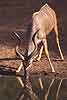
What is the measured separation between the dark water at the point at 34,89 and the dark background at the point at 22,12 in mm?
5146

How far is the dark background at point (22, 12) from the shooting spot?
19.2 metres

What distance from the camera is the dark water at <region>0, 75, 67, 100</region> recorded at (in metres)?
11.5

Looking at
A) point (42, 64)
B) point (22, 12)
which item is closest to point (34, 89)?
point (42, 64)

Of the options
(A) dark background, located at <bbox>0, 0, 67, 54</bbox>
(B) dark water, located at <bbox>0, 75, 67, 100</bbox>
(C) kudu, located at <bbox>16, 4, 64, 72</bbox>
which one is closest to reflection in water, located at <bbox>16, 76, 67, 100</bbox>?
(B) dark water, located at <bbox>0, 75, 67, 100</bbox>

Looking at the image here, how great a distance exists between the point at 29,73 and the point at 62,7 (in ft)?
27.4

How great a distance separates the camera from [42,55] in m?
15.2

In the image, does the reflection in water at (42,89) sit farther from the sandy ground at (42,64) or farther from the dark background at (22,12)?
the dark background at (22,12)

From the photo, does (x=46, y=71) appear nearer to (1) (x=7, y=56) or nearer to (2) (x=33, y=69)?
(2) (x=33, y=69)

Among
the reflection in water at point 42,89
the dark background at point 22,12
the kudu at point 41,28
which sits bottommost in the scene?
the reflection in water at point 42,89

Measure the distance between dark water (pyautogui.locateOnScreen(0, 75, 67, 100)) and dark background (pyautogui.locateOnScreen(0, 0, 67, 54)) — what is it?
16.9ft

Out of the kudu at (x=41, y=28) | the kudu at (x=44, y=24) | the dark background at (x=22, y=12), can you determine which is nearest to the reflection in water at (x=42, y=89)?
the kudu at (x=41, y=28)

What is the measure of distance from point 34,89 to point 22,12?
9261 millimetres

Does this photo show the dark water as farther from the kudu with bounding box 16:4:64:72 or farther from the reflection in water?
the kudu with bounding box 16:4:64:72

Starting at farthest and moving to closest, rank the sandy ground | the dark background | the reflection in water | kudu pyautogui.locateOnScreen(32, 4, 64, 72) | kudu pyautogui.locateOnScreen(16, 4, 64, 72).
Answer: the dark background, the sandy ground, kudu pyautogui.locateOnScreen(32, 4, 64, 72), kudu pyautogui.locateOnScreen(16, 4, 64, 72), the reflection in water
